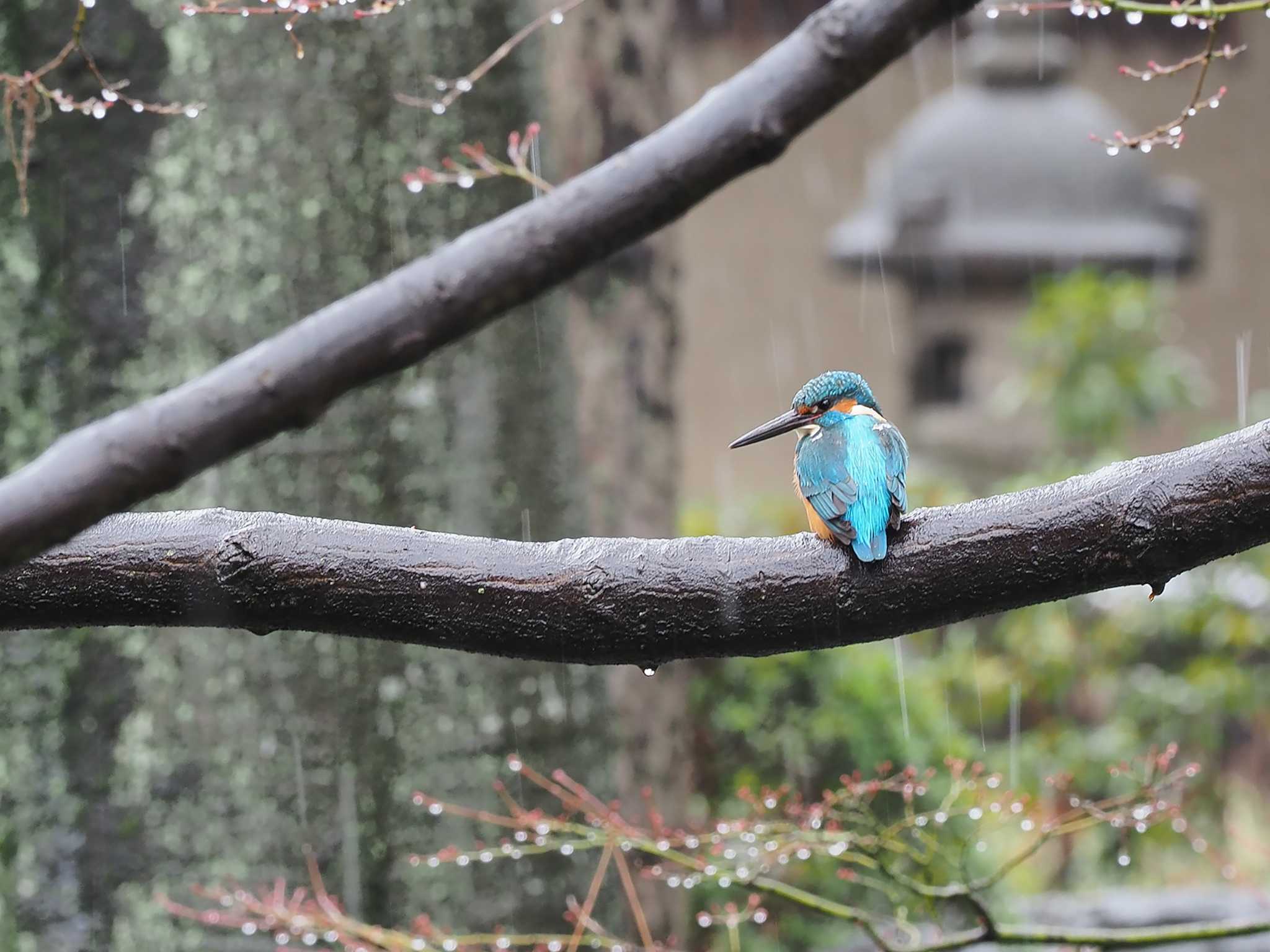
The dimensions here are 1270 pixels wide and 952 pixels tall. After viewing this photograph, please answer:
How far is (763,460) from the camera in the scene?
693cm

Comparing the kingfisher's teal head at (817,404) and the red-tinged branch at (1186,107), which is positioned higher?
the red-tinged branch at (1186,107)

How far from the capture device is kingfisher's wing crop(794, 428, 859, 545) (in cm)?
94

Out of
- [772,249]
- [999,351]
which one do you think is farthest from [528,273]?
[772,249]

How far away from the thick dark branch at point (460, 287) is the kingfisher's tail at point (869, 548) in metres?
0.26

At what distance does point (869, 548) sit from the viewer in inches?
36.1

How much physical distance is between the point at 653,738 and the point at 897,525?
1.68 meters

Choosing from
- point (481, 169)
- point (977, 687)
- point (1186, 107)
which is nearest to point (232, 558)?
point (1186, 107)

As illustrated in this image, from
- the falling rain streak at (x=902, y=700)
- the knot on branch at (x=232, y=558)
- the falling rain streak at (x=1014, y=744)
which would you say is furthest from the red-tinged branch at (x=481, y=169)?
the falling rain streak at (x=1014, y=744)

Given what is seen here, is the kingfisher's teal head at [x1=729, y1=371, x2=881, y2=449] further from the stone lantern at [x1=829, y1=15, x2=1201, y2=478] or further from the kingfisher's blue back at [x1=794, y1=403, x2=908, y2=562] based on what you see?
the stone lantern at [x1=829, y1=15, x2=1201, y2=478]

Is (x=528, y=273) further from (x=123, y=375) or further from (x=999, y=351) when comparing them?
(x=999, y=351)

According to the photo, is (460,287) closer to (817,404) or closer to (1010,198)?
(817,404)

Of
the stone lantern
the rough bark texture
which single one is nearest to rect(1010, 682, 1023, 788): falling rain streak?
the rough bark texture

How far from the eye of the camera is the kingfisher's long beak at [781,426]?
3.90 feet

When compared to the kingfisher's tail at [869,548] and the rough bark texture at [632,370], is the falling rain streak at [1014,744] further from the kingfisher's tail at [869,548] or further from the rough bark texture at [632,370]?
the kingfisher's tail at [869,548]
